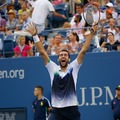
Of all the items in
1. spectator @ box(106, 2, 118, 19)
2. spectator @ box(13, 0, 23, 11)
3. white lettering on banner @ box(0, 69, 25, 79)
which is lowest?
white lettering on banner @ box(0, 69, 25, 79)

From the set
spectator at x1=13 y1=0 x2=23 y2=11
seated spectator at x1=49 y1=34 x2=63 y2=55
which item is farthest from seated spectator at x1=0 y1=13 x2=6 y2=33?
seated spectator at x1=49 y1=34 x2=63 y2=55

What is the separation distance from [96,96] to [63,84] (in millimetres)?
5250

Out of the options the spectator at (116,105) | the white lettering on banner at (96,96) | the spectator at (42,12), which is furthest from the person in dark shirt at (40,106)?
the spectator at (42,12)

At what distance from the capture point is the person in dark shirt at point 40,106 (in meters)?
14.7

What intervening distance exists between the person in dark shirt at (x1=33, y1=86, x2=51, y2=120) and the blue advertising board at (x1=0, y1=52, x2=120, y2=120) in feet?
1.57

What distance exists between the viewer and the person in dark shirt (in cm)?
1466

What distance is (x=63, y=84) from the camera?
9.72m

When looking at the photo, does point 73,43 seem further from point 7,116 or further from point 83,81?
point 7,116

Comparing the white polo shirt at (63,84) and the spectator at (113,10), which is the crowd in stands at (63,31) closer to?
the spectator at (113,10)

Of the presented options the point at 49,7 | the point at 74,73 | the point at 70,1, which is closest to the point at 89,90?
the point at 49,7

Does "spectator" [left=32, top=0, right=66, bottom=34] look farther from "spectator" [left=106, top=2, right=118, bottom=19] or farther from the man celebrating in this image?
the man celebrating

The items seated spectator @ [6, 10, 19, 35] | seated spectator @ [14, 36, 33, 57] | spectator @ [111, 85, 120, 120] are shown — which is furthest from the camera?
seated spectator @ [6, 10, 19, 35]

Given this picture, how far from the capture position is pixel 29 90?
1566 cm

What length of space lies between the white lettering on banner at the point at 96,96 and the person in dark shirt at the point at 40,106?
2.71 ft
